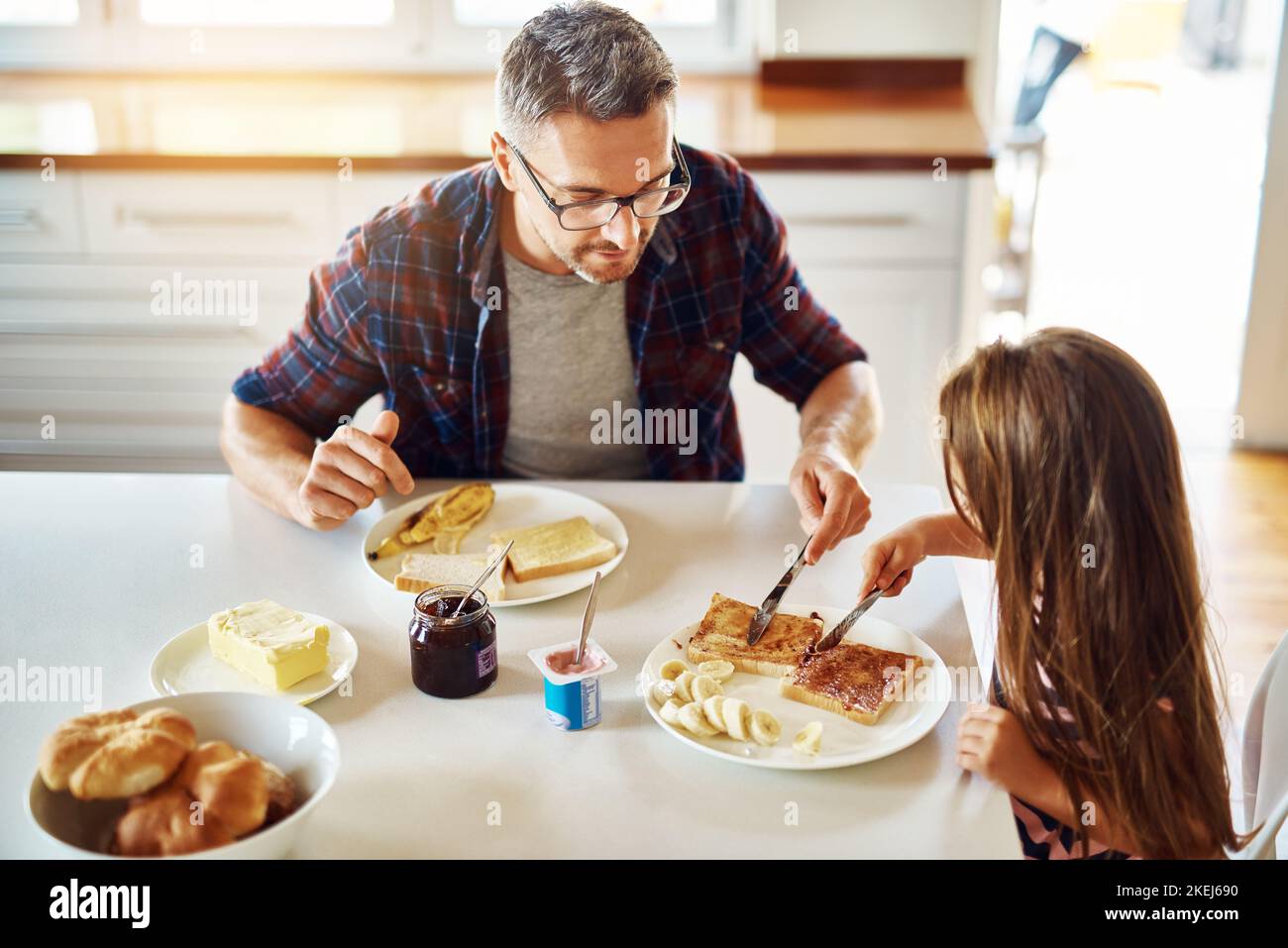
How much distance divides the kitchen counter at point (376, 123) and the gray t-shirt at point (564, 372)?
866 mm

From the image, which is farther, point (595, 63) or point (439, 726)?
point (595, 63)

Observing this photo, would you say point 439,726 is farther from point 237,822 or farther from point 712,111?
point 712,111

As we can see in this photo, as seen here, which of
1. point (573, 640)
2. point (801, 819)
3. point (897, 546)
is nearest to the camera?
point (801, 819)

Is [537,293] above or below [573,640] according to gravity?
above

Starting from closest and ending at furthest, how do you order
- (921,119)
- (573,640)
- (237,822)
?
(237,822) → (573,640) → (921,119)

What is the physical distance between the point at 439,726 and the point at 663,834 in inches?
10.5

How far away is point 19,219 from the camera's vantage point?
278 centimetres

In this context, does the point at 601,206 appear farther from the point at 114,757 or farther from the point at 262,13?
the point at 262,13

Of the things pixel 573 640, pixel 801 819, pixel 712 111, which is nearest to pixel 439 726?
pixel 573 640

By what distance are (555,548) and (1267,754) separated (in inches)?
31.8

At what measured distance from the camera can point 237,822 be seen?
93 cm

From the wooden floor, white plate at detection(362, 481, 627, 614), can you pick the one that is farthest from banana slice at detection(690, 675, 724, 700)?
the wooden floor

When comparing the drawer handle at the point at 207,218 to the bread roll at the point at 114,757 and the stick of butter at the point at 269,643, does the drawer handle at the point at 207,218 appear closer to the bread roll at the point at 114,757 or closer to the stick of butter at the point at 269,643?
the stick of butter at the point at 269,643
